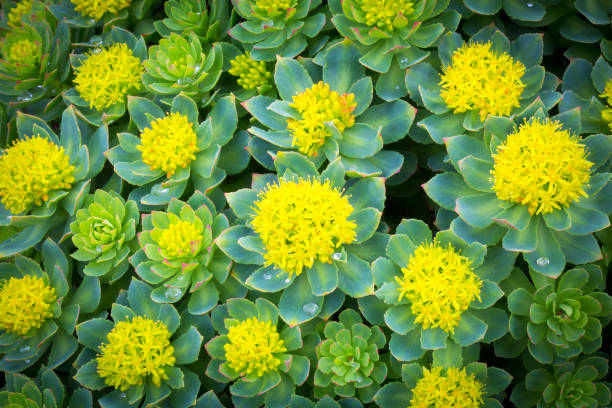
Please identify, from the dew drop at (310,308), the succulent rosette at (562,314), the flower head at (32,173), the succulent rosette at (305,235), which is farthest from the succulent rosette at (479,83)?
the flower head at (32,173)

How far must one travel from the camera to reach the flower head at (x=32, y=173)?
2.12m

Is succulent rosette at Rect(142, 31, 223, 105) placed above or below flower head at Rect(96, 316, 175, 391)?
above

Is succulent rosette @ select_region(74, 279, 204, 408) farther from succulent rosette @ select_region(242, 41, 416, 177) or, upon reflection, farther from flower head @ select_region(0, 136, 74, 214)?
succulent rosette @ select_region(242, 41, 416, 177)

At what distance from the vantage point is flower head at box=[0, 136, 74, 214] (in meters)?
2.12

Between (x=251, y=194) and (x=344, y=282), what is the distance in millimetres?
464

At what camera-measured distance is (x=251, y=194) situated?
191 cm

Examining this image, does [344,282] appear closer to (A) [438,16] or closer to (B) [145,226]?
(B) [145,226]

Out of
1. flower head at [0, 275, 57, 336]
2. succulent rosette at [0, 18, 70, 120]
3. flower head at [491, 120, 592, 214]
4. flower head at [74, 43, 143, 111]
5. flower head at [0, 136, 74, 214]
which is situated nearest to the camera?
flower head at [491, 120, 592, 214]

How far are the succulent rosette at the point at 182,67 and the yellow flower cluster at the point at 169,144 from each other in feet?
0.51

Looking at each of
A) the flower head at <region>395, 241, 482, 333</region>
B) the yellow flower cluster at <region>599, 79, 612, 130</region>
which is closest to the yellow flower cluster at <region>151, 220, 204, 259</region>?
the flower head at <region>395, 241, 482, 333</region>

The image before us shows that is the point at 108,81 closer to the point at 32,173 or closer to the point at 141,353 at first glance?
the point at 32,173

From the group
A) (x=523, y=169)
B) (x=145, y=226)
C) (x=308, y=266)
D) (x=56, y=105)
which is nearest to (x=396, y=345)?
(x=308, y=266)

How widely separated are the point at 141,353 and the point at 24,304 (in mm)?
528

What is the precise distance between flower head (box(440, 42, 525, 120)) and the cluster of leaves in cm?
1
